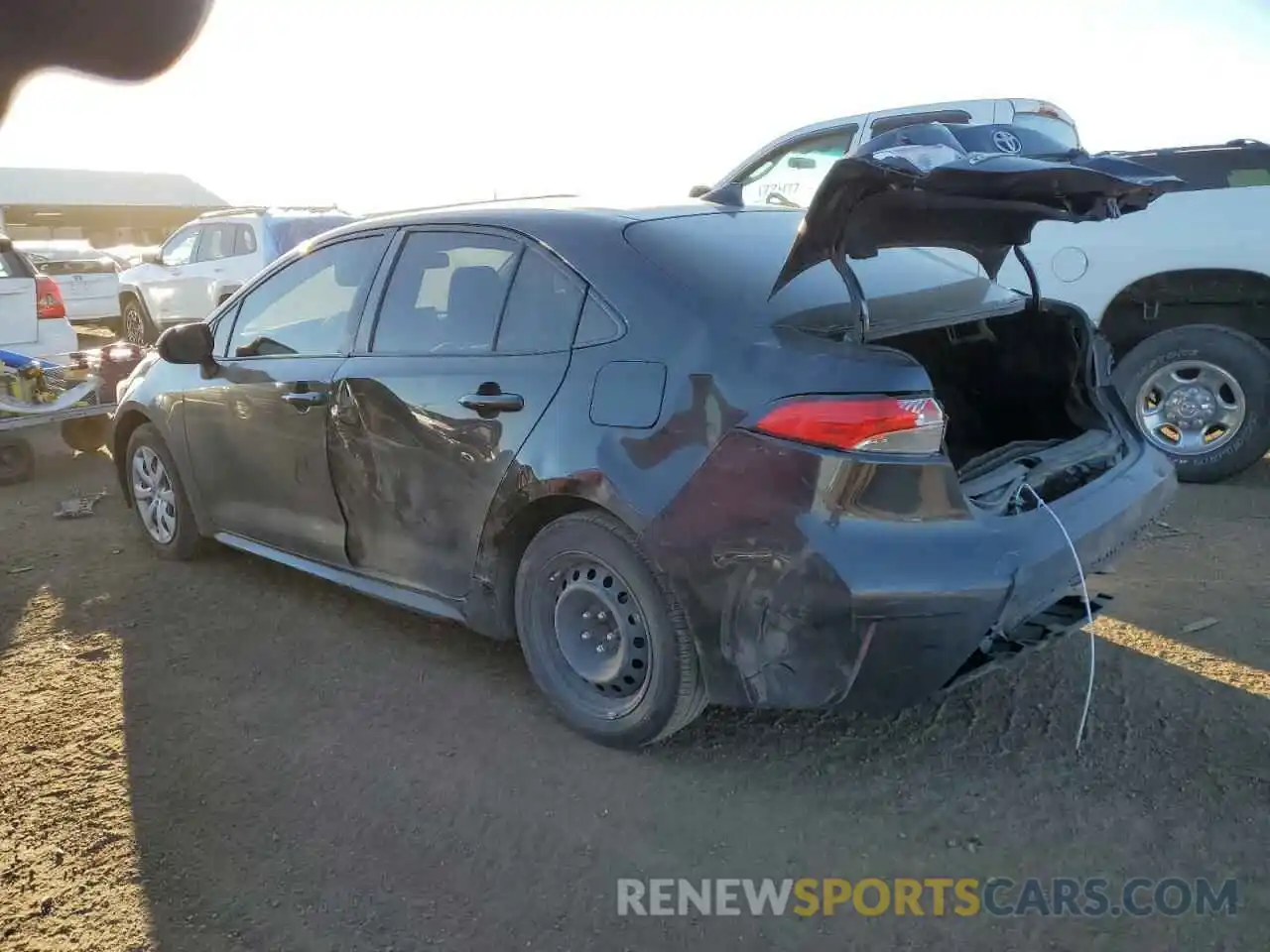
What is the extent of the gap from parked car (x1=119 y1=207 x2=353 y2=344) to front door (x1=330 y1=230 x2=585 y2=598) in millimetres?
8029

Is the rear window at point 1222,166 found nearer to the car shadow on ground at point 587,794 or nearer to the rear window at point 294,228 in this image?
the car shadow on ground at point 587,794

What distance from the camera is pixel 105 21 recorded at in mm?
835

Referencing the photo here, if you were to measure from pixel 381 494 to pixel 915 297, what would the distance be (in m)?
1.92

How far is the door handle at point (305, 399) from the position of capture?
149 inches

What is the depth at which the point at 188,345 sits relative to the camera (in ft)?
14.2

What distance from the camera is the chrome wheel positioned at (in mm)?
14148

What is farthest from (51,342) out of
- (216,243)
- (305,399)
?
(305,399)

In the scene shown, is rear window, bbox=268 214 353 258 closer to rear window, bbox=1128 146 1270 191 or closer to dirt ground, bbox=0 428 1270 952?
dirt ground, bbox=0 428 1270 952

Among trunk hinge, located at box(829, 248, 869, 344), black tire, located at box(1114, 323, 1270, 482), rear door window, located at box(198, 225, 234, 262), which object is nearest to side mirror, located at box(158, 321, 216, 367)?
trunk hinge, located at box(829, 248, 869, 344)

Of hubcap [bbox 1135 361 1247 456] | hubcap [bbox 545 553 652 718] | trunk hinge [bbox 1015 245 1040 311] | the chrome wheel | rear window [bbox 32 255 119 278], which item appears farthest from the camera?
rear window [bbox 32 255 119 278]

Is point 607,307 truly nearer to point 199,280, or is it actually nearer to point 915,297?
point 915,297

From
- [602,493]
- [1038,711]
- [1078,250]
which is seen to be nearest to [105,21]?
[602,493]

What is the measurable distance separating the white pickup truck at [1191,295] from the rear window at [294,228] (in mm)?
7611

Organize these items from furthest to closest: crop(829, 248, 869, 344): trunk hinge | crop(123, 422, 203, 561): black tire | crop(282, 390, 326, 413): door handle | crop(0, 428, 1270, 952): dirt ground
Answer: crop(123, 422, 203, 561): black tire
crop(282, 390, 326, 413): door handle
crop(829, 248, 869, 344): trunk hinge
crop(0, 428, 1270, 952): dirt ground
